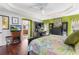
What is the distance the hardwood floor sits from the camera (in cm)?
201

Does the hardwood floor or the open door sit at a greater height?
the open door

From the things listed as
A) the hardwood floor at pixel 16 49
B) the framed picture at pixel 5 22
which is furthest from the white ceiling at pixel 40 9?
the hardwood floor at pixel 16 49

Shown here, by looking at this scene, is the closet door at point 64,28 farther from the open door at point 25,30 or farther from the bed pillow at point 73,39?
the open door at point 25,30

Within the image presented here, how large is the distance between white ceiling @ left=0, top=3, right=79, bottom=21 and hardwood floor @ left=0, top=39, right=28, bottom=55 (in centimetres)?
40

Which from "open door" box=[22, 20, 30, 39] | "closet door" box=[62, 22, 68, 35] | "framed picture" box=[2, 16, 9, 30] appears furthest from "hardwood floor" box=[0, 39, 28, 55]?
"closet door" box=[62, 22, 68, 35]

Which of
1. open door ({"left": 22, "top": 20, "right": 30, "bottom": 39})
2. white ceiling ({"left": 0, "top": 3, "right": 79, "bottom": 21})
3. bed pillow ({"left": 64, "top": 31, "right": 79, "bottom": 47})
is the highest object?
white ceiling ({"left": 0, "top": 3, "right": 79, "bottom": 21})

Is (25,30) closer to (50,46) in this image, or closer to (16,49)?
(16,49)

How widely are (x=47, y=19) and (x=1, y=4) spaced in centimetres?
70

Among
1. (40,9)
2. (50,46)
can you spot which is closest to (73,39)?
(50,46)

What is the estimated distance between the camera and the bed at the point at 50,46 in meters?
2.00

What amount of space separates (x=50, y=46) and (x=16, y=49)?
494 millimetres

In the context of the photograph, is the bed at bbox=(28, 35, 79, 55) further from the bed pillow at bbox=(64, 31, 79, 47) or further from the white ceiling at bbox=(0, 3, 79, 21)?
the white ceiling at bbox=(0, 3, 79, 21)

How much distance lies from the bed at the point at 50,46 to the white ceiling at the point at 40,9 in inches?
12.6

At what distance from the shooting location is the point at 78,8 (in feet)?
6.62
